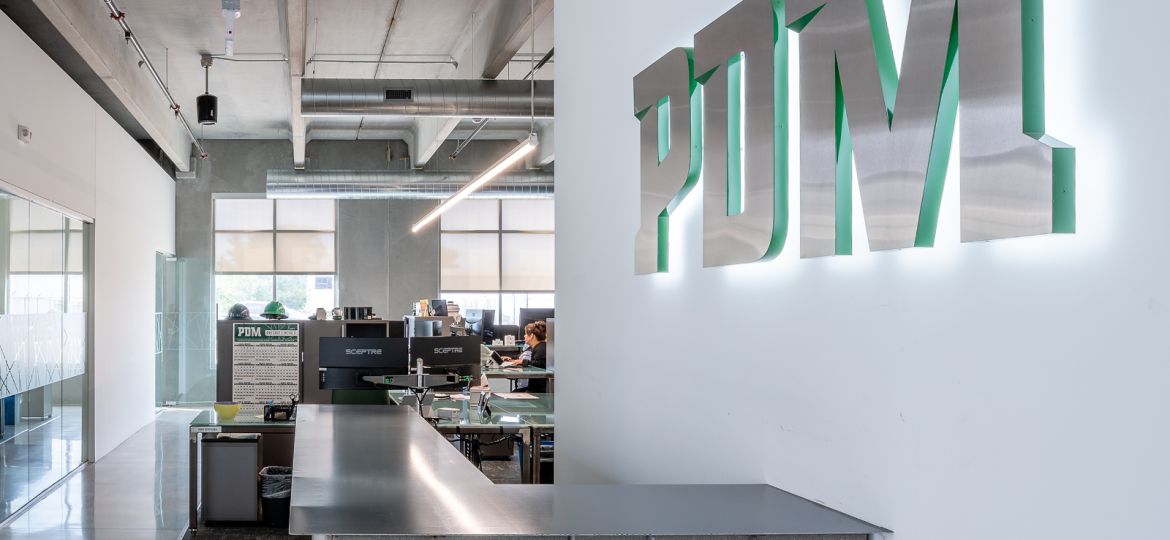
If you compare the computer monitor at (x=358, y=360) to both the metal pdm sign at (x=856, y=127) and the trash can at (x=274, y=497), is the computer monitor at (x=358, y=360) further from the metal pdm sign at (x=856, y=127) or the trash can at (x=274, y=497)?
the metal pdm sign at (x=856, y=127)

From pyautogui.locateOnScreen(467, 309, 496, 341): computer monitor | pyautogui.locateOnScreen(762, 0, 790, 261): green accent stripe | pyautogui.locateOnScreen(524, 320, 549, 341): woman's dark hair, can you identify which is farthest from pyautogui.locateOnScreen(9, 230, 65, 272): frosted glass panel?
pyautogui.locateOnScreen(762, 0, 790, 261): green accent stripe

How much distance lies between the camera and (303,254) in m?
15.4

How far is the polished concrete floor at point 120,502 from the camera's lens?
19.8 feet

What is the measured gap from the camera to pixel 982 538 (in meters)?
1.31

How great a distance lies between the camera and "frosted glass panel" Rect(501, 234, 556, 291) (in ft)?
53.3

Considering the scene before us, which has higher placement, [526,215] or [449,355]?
[526,215]

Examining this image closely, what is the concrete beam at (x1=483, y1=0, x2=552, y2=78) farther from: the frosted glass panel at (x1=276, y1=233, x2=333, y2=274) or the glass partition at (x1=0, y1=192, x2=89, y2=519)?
the frosted glass panel at (x1=276, y1=233, x2=333, y2=274)

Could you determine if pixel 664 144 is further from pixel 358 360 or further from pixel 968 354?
pixel 358 360

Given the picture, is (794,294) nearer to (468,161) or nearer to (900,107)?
(900,107)

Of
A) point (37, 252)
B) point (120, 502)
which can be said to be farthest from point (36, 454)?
point (37, 252)

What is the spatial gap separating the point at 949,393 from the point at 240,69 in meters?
10.3

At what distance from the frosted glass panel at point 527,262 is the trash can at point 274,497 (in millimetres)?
10217

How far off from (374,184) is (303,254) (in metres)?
2.67

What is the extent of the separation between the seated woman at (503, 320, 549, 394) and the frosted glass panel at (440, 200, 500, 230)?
5944mm
